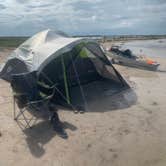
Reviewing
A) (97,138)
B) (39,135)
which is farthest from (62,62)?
(97,138)

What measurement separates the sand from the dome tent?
147 cm

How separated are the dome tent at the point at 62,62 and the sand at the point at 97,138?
1.47m

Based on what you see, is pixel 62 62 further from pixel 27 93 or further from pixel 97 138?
pixel 97 138

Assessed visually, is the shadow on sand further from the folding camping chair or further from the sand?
the folding camping chair

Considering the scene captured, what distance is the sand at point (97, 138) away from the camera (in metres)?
5.04

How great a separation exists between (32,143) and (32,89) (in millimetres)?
1467

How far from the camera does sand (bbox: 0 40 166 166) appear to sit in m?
5.04

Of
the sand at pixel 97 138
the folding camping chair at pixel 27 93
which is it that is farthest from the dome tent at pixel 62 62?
the sand at pixel 97 138

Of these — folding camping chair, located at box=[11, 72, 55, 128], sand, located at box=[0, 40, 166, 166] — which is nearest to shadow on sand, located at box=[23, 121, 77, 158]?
A: sand, located at box=[0, 40, 166, 166]

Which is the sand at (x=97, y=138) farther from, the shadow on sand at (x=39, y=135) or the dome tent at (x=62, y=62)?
the dome tent at (x=62, y=62)

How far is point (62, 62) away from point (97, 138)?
3629 millimetres

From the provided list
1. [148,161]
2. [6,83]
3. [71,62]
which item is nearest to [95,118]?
[148,161]

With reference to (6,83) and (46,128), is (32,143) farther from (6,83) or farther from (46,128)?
(6,83)

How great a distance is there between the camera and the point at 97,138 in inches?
231
